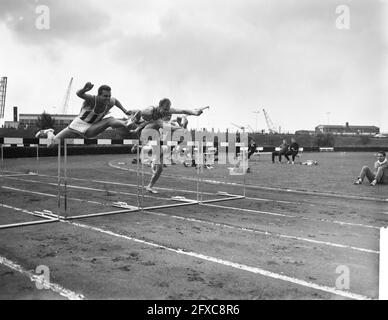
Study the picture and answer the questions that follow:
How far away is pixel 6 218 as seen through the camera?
24.5 feet

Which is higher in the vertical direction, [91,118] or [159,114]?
[159,114]

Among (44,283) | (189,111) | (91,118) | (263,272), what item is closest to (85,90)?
(91,118)

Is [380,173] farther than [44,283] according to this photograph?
Yes

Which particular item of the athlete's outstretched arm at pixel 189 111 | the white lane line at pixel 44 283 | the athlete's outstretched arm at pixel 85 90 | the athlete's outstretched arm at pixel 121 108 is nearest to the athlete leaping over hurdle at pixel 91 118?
the athlete's outstretched arm at pixel 85 90

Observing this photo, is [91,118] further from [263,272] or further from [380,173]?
[380,173]

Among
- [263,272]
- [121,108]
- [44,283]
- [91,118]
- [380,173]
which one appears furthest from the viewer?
[380,173]

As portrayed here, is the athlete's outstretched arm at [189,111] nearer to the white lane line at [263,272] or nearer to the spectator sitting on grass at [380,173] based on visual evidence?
the white lane line at [263,272]

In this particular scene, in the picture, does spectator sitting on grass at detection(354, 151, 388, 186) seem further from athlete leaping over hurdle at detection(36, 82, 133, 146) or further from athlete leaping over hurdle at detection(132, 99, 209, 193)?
athlete leaping over hurdle at detection(36, 82, 133, 146)

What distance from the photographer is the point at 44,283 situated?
4.12 m

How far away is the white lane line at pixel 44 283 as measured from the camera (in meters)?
3.81

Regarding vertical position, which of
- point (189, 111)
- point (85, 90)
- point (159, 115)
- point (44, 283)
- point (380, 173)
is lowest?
point (44, 283)

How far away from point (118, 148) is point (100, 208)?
33948mm
